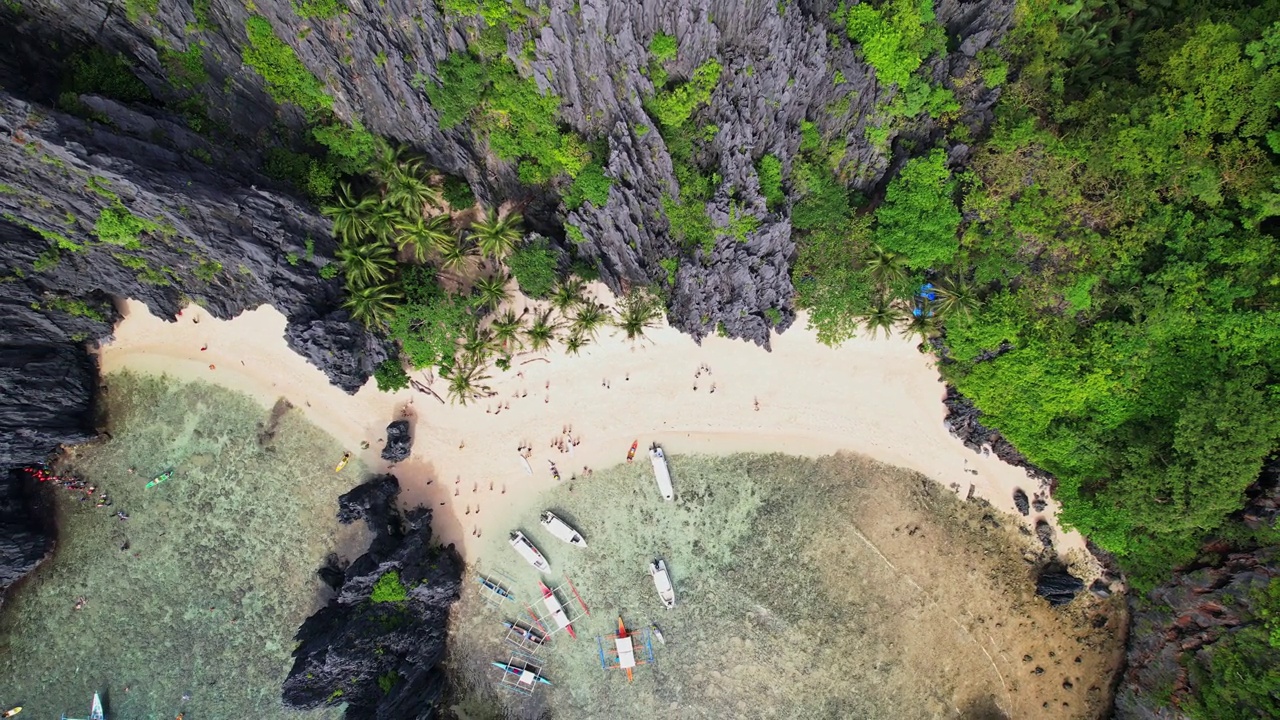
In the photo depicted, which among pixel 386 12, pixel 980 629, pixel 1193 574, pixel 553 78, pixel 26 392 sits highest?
pixel 386 12

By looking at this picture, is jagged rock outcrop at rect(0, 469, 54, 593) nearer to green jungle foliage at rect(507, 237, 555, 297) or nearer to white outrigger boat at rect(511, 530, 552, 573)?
white outrigger boat at rect(511, 530, 552, 573)

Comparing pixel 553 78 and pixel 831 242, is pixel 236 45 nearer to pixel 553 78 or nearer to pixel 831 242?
pixel 553 78

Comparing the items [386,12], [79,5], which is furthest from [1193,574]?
[79,5]

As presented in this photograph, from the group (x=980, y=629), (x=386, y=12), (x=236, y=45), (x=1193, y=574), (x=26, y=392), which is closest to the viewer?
(x=386, y=12)

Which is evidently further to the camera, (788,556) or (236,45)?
(788,556)

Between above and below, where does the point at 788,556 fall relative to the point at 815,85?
below

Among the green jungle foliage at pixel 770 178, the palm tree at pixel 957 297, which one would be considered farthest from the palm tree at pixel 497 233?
the palm tree at pixel 957 297

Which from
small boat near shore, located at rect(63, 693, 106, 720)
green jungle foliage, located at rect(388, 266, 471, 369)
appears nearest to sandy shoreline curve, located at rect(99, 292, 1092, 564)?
green jungle foliage, located at rect(388, 266, 471, 369)

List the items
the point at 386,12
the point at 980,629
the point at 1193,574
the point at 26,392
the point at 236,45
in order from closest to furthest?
the point at 386,12, the point at 236,45, the point at 1193,574, the point at 26,392, the point at 980,629
